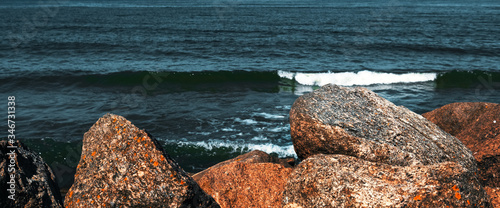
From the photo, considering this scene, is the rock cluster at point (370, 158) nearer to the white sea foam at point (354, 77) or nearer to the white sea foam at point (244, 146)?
the white sea foam at point (244, 146)

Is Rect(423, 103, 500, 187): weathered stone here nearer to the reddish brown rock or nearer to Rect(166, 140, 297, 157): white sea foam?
the reddish brown rock

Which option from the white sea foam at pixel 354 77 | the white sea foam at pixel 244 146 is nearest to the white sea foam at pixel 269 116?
the white sea foam at pixel 244 146

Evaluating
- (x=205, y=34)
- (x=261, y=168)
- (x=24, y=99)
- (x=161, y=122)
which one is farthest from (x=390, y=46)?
(x=261, y=168)

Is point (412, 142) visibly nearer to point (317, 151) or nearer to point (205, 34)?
point (317, 151)

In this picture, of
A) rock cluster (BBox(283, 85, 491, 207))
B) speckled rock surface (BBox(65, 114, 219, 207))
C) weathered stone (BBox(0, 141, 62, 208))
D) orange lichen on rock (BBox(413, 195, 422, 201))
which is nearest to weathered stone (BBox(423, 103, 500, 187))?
rock cluster (BBox(283, 85, 491, 207))

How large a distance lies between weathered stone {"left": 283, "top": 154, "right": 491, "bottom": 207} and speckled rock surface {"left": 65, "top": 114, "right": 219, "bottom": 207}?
3.90 feet

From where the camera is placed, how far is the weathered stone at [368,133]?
586cm

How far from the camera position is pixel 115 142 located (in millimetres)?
4316

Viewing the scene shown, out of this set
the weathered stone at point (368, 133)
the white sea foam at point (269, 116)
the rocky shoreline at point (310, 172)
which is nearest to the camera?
the rocky shoreline at point (310, 172)

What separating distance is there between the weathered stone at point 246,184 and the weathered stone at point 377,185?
0.84 meters

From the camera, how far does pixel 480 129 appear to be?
729cm

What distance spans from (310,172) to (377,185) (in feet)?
2.67

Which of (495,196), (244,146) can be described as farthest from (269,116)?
(495,196)

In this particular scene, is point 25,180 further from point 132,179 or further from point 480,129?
point 480,129
